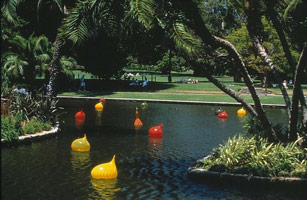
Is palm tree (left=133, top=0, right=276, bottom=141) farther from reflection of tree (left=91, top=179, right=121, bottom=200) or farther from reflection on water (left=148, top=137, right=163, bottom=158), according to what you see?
reflection on water (left=148, top=137, right=163, bottom=158)

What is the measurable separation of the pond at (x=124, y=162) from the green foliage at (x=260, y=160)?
78cm

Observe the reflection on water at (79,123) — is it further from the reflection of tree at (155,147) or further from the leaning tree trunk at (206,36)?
the leaning tree trunk at (206,36)

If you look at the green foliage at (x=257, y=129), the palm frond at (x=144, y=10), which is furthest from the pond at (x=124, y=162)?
the palm frond at (x=144, y=10)

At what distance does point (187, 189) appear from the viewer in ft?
37.0

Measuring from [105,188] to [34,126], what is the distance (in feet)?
26.1

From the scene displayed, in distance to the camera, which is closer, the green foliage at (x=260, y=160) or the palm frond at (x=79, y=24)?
the palm frond at (x=79, y=24)

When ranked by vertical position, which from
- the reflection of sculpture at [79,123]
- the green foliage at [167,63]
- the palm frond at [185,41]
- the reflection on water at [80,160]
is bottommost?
the reflection on water at [80,160]

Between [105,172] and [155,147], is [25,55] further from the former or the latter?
[105,172]

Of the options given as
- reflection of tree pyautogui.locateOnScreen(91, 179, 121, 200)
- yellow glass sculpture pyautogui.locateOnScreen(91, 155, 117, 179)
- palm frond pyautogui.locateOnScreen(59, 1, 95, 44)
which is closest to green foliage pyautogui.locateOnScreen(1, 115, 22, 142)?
yellow glass sculpture pyautogui.locateOnScreen(91, 155, 117, 179)

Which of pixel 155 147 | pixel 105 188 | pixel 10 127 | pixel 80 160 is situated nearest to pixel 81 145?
pixel 80 160

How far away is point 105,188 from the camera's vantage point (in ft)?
36.9

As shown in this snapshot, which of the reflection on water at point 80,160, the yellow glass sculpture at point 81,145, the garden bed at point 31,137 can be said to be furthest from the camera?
the garden bed at point 31,137

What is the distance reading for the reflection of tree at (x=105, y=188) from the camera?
1063 cm

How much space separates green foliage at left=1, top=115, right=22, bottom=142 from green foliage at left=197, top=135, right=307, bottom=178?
22.8 feet
